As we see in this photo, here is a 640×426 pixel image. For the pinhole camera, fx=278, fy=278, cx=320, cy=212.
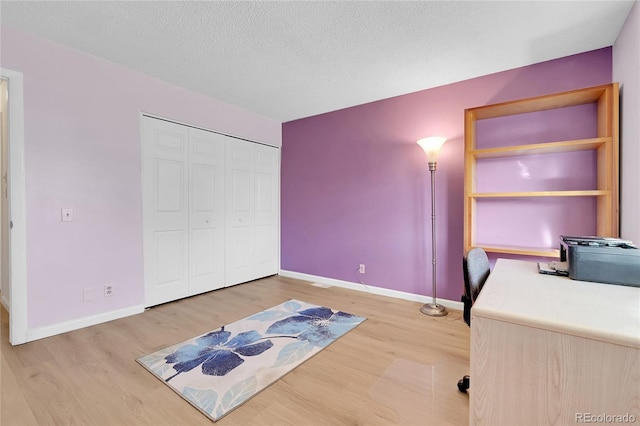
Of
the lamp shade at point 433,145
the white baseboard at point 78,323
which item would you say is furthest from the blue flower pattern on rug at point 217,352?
the lamp shade at point 433,145

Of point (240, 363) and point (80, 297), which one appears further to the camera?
point (80, 297)

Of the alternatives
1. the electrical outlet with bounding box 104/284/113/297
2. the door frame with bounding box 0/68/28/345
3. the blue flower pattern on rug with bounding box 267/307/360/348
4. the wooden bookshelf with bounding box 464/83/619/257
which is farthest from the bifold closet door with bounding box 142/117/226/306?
the wooden bookshelf with bounding box 464/83/619/257

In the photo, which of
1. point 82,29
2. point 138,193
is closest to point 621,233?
point 138,193

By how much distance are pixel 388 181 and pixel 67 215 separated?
10.1 feet

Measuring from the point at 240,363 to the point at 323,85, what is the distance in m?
2.65

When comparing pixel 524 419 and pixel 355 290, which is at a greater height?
pixel 524 419

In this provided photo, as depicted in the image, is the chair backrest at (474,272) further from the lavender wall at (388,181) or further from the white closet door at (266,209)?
the white closet door at (266,209)

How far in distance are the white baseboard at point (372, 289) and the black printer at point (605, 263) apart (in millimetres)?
1643

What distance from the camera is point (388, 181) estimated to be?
10.8ft

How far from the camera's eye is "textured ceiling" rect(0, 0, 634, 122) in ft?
5.95

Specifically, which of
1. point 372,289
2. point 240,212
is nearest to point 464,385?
point 372,289

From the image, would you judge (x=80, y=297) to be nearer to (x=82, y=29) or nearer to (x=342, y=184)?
(x=82, y=29)

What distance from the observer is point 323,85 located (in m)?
2.95

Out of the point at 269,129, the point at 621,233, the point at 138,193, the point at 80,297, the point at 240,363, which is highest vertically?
the point at 269,129
